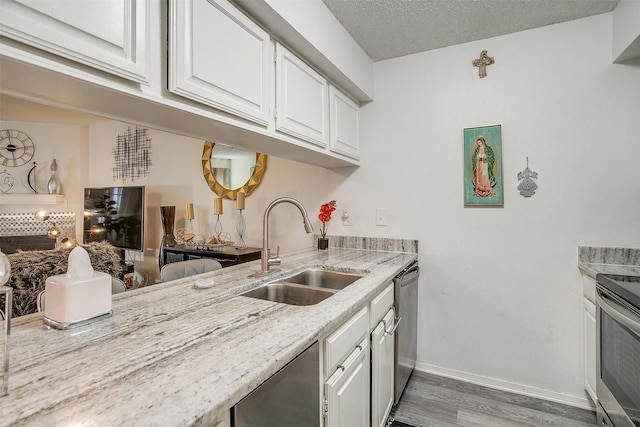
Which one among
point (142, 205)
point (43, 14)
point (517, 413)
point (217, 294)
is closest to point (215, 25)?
point (43, 14)

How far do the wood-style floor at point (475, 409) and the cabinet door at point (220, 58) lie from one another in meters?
1.85

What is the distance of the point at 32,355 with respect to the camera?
689mm

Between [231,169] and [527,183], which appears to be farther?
[231,169]

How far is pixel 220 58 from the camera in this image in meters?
1.15

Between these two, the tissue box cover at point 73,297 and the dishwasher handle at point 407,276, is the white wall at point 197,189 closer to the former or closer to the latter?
the dishwasher handle at point 407,276

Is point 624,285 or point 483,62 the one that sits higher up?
point 483,62

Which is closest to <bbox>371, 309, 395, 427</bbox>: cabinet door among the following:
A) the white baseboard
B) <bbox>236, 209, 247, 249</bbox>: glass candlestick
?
the white baseboard

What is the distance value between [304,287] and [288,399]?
664mm

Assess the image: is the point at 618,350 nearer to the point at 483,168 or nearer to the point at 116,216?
the point at 483,168

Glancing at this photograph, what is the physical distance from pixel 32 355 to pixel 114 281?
0.78 meters

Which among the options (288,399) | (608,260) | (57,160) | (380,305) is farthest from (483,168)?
(57,160)

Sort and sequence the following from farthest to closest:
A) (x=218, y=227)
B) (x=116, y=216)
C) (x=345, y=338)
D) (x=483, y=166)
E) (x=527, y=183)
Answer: (x=116, y=216)
(x=218, y=227)
(x=483, y=166)
(x=527, y=183)
(x=345, y=338)

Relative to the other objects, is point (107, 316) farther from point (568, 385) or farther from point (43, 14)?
point (568, 385)

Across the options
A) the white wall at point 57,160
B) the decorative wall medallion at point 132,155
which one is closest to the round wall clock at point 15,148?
the white wall at point 57,160
